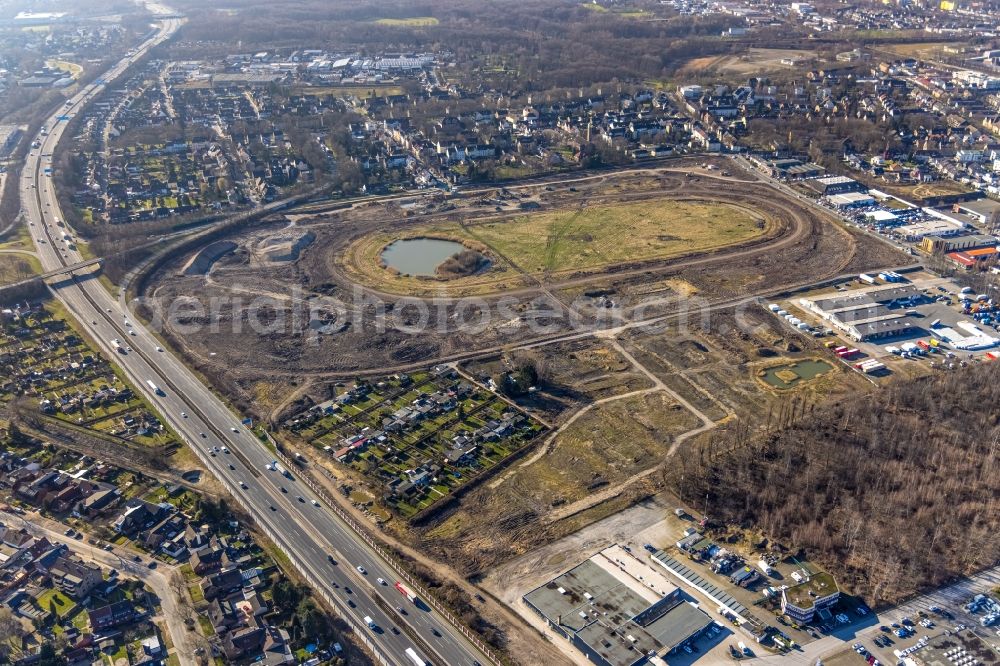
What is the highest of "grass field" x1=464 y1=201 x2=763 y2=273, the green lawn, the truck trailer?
"grass field" x1=464 y1=201 x2=763 y2=273

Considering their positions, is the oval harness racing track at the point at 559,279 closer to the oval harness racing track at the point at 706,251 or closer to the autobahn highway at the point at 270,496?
the oval harness racing track at the point at 706,251

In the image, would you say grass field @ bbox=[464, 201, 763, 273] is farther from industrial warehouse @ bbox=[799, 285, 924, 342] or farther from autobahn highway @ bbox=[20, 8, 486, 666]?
autobahn highway @ bbox=[20, 8, 486, 666]

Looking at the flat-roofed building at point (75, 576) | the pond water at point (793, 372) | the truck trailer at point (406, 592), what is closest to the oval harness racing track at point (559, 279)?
the pond water at point (793, 372)

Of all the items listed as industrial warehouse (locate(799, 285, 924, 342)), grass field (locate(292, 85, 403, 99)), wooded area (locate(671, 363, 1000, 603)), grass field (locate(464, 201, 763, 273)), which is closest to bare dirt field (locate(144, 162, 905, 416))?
grass field (locate(464, 201, 763, 273))

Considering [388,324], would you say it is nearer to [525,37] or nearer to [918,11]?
[525,37]

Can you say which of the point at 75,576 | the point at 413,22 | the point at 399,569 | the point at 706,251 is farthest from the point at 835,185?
the point at 413,22
